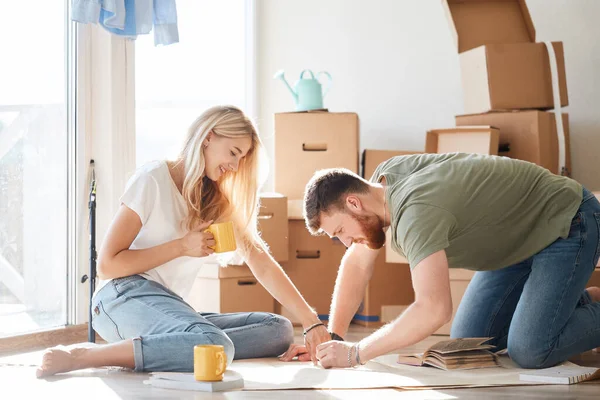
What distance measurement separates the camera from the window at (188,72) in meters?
4.41

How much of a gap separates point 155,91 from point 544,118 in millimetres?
2024

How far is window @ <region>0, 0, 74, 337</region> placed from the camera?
3.15 meters

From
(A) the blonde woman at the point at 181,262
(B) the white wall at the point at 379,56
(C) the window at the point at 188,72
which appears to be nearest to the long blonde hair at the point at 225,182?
(A) the blonde woman at the point at 181,262

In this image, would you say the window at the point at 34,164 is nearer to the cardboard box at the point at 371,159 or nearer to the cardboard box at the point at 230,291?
the cardboard box at the point at 230,291

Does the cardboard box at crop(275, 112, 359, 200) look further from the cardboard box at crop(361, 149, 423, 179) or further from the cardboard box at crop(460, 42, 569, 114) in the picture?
the cardboard box at crop(460, 42, 569, 114)

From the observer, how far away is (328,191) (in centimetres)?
214

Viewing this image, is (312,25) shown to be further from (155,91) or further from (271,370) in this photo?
(271,370)

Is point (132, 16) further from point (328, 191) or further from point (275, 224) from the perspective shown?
point (328, 191)

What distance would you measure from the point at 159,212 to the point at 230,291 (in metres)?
1.10

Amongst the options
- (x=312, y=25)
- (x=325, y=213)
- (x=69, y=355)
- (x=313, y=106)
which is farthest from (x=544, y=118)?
(x=69, y=355)

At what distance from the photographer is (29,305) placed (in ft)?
10.7

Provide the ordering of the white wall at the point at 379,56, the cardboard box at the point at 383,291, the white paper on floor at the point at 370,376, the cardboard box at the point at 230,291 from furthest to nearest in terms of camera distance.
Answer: the white wall at the point at 379,56 → the cardboard box at the point at 383,291 → the cardboard box at the point at 230,291 → the white paper on floor at the point at 370,376

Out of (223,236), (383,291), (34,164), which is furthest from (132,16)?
(383,291)

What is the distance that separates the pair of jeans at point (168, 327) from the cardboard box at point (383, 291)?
1.14 m
